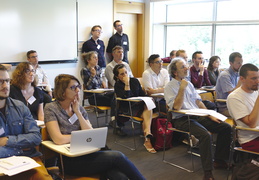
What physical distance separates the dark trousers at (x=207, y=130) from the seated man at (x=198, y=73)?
1740 millimetres

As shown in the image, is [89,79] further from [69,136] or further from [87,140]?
[87,140]

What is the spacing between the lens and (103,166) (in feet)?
8.03

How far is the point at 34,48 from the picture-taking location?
20.2 feet

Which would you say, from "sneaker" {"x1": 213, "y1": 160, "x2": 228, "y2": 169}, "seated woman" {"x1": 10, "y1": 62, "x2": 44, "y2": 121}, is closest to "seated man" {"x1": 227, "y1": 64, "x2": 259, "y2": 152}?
"sneaker" {"x1": 213, "y1": 160, "x2": 228, "y2": 169}

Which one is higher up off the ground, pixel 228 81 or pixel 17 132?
pixel 228 81

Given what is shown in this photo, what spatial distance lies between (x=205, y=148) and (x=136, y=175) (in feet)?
3.95

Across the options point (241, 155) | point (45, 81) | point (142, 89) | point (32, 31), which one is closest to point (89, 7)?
point (32, 31)

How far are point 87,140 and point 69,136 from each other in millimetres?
256

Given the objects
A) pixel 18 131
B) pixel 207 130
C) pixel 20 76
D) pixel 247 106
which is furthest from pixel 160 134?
pixel 18 131

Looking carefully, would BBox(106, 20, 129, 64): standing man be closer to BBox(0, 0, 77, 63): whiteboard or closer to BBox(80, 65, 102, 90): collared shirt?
BBox(0, 0, 77, 63): whiteboard

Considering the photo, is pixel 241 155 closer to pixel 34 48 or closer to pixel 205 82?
pixel 205 82

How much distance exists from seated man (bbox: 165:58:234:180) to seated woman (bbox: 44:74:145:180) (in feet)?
3.78

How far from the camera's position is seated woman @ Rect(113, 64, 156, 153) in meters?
4.36

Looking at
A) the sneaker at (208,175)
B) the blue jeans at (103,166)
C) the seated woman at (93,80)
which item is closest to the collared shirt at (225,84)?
the sneaker at (208,175)
